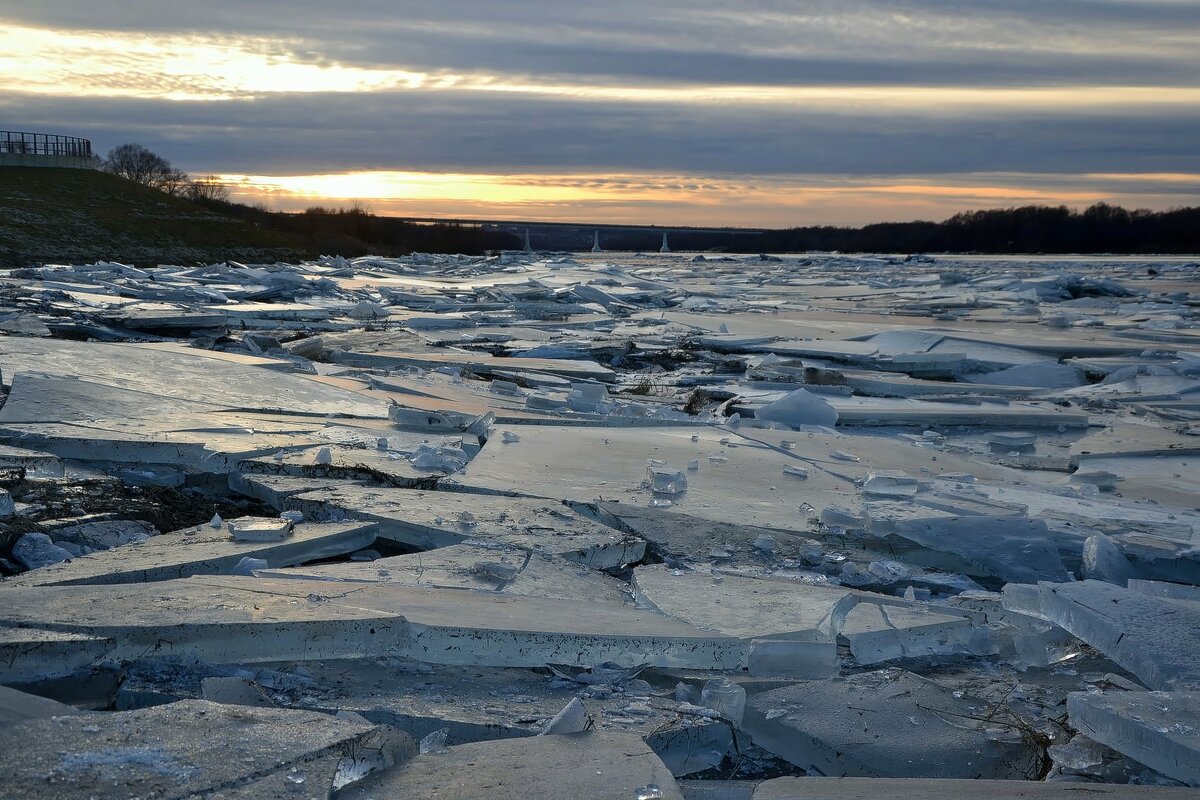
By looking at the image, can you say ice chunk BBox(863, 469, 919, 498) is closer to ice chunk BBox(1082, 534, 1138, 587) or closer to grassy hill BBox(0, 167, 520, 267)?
ice chunk BBox(1082, 534, 1138, 587)

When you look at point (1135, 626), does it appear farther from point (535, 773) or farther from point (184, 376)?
point (184, 376)

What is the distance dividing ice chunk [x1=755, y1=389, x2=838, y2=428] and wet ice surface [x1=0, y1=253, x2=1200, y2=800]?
0.02 metres

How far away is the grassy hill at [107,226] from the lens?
23.6 meters

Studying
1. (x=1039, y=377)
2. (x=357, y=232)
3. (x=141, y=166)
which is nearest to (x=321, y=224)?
(x=357, y=232)

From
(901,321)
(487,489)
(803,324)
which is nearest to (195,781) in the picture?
(487,489)

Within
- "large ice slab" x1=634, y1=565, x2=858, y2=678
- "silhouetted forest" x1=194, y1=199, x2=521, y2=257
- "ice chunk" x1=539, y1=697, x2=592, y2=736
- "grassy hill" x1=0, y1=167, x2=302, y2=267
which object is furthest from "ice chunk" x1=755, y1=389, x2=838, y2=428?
"silhouetted forest" x1=194, y1=199, x2=521, y2=257

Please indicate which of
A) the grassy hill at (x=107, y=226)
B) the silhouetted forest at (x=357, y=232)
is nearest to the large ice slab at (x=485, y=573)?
→ the grassy hill at (x=107, y=226)

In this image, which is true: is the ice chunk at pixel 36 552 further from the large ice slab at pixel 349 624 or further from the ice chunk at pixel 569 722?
the ice chunk at pixel 569 722

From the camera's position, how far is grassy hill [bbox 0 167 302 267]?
23.6 metres

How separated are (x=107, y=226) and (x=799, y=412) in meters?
27.2

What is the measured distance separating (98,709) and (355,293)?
559 inches

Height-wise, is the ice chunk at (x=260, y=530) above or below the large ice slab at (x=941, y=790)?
above

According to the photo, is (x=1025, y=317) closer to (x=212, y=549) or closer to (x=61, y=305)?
(x=61, y=305)

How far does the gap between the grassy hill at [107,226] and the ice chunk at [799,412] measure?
1904 cm
